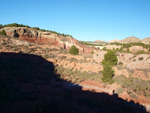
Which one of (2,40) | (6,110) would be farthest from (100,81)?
(2,40)

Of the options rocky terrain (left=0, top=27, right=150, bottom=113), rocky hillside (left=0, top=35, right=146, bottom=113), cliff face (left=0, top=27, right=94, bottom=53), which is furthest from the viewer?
cliff face (left=0, top=27, right=94, bottom=53)

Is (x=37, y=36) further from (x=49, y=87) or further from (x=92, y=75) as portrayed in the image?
(x=49, y=87)

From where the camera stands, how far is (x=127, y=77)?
2150cm

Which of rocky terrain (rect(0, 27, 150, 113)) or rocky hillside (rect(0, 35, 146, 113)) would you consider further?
rocky terrain (rect(0, 27, 150, 113))

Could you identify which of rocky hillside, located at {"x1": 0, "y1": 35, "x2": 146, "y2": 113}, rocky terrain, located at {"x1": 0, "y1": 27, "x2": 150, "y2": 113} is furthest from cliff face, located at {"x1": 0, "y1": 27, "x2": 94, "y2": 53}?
rocky hillside, located at {"x1": 0, "y1": 35, "x2": 146, "y2": 113}

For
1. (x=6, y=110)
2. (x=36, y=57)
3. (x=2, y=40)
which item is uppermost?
(x=2, y=40)

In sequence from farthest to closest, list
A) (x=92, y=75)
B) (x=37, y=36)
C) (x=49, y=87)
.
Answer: (x=37, y=36) < (x=92, y=75) < (x=49, y=87)

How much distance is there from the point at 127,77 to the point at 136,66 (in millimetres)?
5071

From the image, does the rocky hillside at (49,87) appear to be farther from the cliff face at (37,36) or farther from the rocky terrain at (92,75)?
the cliff face at (37,36)

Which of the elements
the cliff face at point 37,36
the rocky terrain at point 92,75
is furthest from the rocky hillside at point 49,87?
the cliff face at point 37,36

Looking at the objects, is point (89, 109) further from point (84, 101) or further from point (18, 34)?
point (18, 34)

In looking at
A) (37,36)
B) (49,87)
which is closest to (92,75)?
(49,87)

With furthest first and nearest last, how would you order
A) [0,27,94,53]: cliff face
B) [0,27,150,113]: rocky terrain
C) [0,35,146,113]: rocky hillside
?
[0,27,94,53]: cliff face < [0,27,150,113]: rocky terrain < [0,35,146,113]: rocky hillside

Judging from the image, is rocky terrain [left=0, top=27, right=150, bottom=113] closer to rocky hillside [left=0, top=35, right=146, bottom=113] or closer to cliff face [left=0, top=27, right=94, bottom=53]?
rocky hillside [left=0, top=35, right=146, bottom=113]
